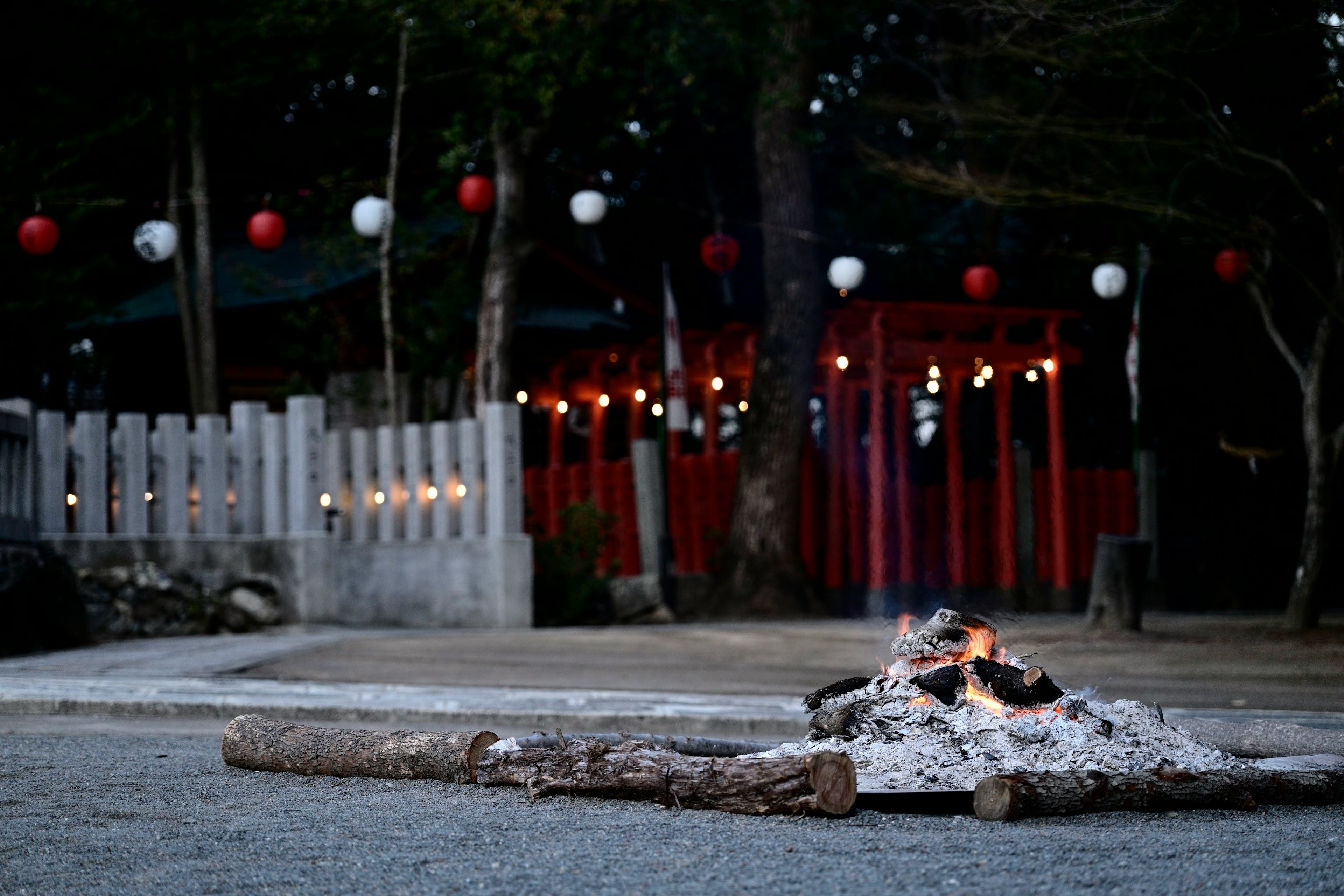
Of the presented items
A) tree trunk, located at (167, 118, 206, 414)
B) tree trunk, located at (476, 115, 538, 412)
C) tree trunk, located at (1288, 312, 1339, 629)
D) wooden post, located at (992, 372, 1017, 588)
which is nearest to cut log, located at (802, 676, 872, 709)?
tree trunk, located at (1288, 312, 1339, 629)

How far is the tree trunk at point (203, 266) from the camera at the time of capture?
1917 cm

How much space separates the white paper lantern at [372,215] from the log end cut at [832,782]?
12508mm

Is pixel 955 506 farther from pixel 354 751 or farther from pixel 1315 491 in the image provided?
pixel 354 751

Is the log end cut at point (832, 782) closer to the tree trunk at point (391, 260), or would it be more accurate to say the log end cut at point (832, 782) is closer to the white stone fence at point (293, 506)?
the white stone fence at point (293, 506)

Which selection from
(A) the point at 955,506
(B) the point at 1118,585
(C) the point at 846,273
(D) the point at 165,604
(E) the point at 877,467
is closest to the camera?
(B) the point at 1118,585

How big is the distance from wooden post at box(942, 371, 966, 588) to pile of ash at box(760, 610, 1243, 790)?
13.3 meters

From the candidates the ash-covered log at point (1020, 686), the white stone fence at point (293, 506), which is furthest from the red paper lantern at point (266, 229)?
the ash-covered log at point (1020, 686)

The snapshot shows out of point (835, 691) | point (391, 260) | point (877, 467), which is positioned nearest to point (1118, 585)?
point (877, 467)

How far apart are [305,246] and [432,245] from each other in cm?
212

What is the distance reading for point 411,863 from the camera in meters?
4.55

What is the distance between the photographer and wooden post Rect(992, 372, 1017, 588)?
19328 mm

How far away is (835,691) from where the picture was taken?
6.39 meters

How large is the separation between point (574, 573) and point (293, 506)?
Result: 10.1ft

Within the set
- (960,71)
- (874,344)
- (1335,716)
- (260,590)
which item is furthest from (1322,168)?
(260,590)
